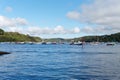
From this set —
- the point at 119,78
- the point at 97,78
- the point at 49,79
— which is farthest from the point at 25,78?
the point at 119,78

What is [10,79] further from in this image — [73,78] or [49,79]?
[73,78]

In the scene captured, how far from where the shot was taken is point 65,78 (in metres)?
47.2

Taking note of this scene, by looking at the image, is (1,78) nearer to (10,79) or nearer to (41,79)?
(10,79)

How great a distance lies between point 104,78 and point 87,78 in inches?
111

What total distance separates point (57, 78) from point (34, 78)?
3.82m

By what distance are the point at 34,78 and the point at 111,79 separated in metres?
12.6

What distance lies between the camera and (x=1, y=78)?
4634 cm

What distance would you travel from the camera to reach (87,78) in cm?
4722

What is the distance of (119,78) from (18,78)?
1663 cm

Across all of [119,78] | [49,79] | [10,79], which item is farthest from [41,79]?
[119,78]

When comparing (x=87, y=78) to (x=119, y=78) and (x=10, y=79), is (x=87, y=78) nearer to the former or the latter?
(x=119, y=78)

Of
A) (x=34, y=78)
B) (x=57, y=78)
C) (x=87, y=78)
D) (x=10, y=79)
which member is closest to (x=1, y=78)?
(x=10, y=79)

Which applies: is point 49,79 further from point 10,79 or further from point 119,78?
point 119,78

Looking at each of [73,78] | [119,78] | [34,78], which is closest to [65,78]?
[73,78]
